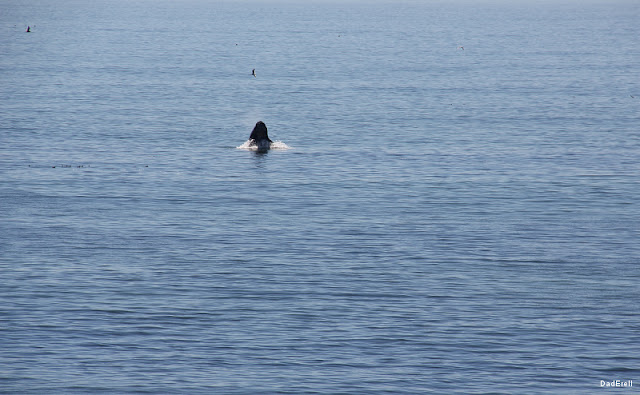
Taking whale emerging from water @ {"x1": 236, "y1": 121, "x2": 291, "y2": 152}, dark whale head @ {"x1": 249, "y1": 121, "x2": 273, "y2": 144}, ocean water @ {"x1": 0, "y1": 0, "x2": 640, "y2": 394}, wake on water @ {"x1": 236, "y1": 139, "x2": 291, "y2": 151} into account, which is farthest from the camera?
dark whale head @ {"x1": 249, "y1": 121, "x2": 273, "y2": 144}

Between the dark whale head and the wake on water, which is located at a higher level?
the dark whale head

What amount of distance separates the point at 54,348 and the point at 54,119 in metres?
62.1

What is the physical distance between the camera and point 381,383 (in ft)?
109

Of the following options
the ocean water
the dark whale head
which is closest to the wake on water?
the dark whale head

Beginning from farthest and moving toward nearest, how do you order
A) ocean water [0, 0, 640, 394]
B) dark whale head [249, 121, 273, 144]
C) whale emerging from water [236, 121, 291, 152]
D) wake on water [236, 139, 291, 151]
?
1. dark whale head [249, 121, 273, 144]
2. wake on water [236, 139, 291, 151]
3. whale emerging from water [236, 121, 291, 152]
4. ocean water [0, 0, 640, 394]

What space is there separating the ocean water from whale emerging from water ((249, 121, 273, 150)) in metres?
1.99

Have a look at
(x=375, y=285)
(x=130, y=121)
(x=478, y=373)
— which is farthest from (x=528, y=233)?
(x=130, y=121)

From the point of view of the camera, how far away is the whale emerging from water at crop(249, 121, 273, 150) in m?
80.4

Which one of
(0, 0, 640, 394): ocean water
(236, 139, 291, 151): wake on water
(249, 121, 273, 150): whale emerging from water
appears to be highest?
(249, 121, 273, 150): whale emerging from water

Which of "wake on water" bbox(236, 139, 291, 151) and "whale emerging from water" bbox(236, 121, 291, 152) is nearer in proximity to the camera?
"whale emerging from water" bbox(236, 121, 291, 152)

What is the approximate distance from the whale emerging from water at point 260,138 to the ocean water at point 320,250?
1.99 metres

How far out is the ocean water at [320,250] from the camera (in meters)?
34.8

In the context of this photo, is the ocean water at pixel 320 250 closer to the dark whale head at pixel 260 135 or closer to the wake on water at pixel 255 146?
the wake on water at pixel 255 146

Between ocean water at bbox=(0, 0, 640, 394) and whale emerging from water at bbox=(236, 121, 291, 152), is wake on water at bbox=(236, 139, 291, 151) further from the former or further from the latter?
ocean water at bbox=(0, 0, 640, 394)
